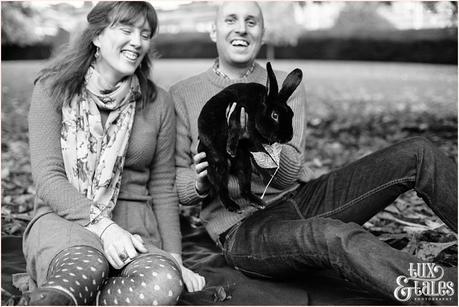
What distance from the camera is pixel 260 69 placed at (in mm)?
2668

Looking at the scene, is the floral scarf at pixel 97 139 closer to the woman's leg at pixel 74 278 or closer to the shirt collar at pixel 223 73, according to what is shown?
the woman's leg at pixel 74 278

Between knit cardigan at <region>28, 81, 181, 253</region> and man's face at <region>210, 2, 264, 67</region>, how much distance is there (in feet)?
1.28

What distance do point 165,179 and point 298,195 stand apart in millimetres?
644

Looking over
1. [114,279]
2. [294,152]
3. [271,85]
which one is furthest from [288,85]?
[114,279]

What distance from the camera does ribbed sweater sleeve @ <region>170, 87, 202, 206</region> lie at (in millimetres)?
2416

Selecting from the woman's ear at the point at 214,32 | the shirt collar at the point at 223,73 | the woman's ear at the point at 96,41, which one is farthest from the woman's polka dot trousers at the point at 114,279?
the woman's ear at the point at 214,32

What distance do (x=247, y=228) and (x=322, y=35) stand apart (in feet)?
43.1

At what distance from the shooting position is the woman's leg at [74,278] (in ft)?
5.37

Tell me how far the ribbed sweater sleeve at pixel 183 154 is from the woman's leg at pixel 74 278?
0.58 m

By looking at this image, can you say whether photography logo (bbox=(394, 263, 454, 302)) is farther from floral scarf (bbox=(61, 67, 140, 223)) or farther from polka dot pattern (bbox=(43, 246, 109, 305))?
floral scarf (bbox=(61, 67, 140, 223))

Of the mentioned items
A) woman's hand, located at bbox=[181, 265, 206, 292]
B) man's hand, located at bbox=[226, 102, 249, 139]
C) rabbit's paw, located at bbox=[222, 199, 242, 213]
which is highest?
man's hand, located at bbox=[226, 102, 249, 139]

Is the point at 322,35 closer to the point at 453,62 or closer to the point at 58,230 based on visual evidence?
the point at 453,62

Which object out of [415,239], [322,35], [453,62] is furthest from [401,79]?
[415,239]

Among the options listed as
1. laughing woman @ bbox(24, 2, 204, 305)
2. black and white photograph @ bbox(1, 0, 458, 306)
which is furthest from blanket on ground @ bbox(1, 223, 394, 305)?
laughing woman @ bbox(24, 2, 204, 305)
